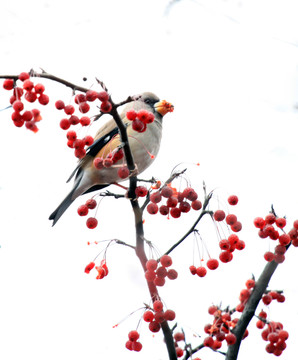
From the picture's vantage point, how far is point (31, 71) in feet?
A: 5.50

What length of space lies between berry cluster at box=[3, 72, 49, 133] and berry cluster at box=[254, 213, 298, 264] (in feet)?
3.29

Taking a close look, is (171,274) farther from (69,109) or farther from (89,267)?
(69,109)

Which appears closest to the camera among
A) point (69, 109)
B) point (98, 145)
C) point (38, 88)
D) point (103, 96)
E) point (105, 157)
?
point (103, 96)

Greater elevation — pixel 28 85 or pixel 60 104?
pixel 60 104

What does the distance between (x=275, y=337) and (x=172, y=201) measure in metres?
0.85

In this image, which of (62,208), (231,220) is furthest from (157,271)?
(62,208)

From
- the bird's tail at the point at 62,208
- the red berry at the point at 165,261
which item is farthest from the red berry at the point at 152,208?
the bird's tail at the point at 62,208

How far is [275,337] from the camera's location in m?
2.29

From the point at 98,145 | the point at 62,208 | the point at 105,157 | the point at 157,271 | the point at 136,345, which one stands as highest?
the point at 98,145

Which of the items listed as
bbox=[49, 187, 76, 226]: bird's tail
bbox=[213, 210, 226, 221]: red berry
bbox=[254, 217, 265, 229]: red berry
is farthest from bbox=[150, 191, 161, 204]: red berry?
bbox=[49, 187, 76, 226]: bird's tail

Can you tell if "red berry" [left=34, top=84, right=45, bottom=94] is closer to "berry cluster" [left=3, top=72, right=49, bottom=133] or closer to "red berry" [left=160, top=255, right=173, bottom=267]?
"berry cluster" [left=3, top=72, right=49, bottom=133]

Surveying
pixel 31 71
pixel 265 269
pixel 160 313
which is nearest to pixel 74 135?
pixel 31 71

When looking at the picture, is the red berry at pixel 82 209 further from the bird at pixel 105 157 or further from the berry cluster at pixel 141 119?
the bird at pixel 105 157

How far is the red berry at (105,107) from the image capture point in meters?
1.60
